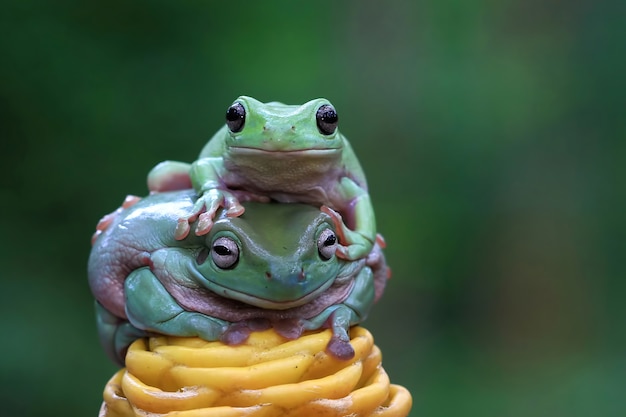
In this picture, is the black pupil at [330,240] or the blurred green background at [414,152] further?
the blurred green background at [414,152]

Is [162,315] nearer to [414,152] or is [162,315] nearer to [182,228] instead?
[182,228]

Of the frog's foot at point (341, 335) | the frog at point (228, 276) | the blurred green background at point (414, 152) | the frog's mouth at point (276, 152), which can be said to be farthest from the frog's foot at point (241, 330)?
the blurred green background at point (414, 152)

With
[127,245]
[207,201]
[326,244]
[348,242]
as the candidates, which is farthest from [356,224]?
[127,245]

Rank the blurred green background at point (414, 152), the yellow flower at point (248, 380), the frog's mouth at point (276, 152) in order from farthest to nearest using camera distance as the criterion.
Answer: the blurred green background at point (414, 152) < the frog's mouth at point (276, 152) < the yellow flower at point (248, 380)

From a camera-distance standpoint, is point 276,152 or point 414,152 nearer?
point 276,152

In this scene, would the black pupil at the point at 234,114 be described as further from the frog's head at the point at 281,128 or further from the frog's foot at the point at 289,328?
the frog's foot at the point at 289,328

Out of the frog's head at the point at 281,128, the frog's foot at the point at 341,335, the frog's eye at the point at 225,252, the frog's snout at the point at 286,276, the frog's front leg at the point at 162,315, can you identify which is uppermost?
the frog's head at the point at 281,128
